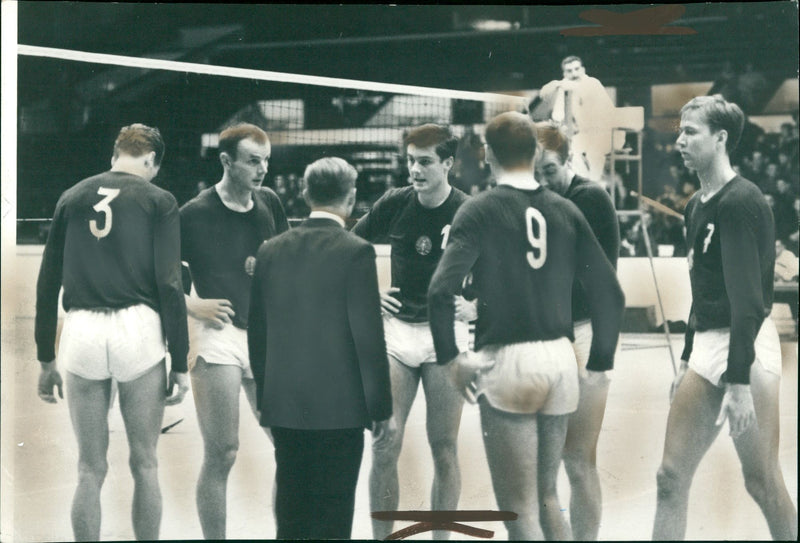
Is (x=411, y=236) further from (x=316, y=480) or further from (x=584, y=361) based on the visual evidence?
(x=316, y=480)

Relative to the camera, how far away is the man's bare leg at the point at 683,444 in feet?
14.1

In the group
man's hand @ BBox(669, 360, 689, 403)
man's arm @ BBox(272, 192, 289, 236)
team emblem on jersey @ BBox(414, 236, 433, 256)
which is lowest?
man's hand @ BBox(669, 360, 689, 403)

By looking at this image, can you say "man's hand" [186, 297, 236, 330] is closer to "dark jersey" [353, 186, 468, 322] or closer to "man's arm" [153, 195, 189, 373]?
"man's arm" [153, 195, 189, 373]

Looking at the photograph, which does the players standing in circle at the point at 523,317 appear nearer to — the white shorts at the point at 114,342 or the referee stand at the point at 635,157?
the referee stand at the point at 635,157

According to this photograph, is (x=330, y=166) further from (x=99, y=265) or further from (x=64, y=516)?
(x=64, y=516)

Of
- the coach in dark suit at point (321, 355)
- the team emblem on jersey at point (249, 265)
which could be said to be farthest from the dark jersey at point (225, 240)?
the coach in dark suit at point (321, 355)

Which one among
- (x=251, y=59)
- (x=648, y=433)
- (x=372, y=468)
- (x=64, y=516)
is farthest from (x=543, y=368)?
(x=64, y=516)

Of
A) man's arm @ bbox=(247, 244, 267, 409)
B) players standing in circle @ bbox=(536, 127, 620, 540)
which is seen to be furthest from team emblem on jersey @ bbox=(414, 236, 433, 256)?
man's arm @ bbox=(247, 244, 267, 409)

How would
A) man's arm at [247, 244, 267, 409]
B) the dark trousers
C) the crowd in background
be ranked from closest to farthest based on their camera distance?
the dark trousers
man's arm at [247, 244, 267, 409]
the crowd in background

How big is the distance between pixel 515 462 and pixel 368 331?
0.93 metres

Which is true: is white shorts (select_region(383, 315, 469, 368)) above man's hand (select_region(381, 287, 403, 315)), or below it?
below

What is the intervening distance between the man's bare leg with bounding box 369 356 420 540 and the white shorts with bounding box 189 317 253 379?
0.70 meters

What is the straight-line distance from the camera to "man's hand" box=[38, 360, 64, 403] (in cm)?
445

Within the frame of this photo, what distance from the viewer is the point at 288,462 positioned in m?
4.21
